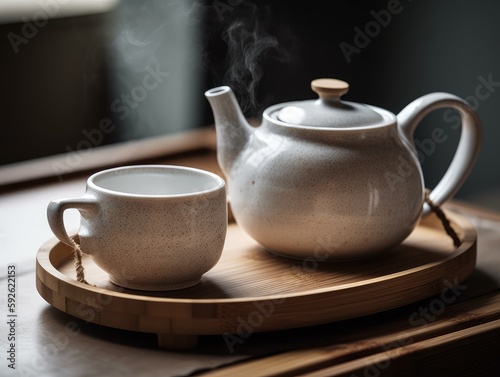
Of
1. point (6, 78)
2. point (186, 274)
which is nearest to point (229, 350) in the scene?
point (186, 274)

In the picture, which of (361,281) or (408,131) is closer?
(361,281)

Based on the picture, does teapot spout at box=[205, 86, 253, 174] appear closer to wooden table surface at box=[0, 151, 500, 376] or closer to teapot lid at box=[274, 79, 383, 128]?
teapot lid at box=[274, 79, 383, 128]

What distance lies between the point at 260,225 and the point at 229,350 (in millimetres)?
191

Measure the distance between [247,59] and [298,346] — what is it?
17.5 inches

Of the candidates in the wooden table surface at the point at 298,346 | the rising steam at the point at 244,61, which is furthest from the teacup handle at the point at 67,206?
the rising steam at the point at 244,61

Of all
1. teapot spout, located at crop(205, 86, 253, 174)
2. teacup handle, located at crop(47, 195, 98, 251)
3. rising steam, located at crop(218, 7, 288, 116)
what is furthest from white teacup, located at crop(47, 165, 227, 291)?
rising steam, located at crop(218, 7, 288, 116)

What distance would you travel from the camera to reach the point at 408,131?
986 millimetres

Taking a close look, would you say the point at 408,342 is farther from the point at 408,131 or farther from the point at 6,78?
the point at 6,78

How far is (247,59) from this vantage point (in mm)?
1093

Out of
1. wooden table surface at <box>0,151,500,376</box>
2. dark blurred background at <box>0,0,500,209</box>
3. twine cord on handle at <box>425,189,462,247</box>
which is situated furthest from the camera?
dark blurred background at <box>0,0,500,209</box>

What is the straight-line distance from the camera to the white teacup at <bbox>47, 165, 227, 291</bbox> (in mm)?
797

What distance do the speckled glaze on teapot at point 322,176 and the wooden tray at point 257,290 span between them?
32 millimetres

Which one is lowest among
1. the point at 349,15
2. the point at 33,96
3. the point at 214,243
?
the point at 33,96

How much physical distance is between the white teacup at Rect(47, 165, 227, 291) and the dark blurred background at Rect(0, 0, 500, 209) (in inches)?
12.2
